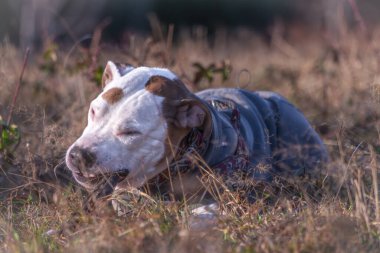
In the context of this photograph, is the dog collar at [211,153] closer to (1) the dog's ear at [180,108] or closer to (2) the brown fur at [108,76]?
(1) the dog's ear at [180,108]

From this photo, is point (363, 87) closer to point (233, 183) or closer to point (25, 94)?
point (25, 94)

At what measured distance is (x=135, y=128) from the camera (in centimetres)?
418

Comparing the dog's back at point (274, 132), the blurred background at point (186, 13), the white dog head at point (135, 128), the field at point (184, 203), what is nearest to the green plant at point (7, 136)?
the field at point (184, 203)

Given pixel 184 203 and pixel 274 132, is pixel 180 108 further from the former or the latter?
pixel 274 132

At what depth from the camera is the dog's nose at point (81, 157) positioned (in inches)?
160

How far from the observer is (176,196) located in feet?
14.4

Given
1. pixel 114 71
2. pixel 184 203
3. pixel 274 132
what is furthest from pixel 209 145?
pixel 274 132

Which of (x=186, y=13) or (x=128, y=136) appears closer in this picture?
(x=128, y=136)

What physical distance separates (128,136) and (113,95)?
0.84ft

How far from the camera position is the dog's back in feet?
16.1

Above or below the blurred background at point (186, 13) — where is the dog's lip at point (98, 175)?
above

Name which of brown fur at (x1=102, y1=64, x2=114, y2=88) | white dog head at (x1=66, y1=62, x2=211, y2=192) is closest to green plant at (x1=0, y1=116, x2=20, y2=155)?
brown fur at (x1=102, y1=64, x2=114, y2=88)

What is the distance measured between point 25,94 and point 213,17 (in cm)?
1413

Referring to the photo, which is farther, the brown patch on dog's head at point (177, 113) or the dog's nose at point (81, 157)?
the brown patch on dog's head at point (177, 113)
